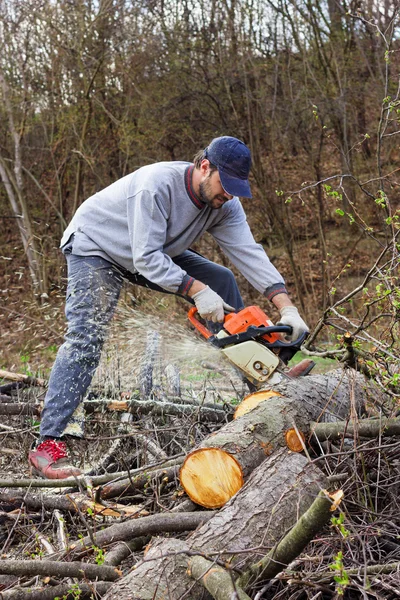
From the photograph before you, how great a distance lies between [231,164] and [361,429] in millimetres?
1736

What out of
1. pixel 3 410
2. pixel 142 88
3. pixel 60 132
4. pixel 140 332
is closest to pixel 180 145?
pixel 142 88

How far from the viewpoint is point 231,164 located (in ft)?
12.6

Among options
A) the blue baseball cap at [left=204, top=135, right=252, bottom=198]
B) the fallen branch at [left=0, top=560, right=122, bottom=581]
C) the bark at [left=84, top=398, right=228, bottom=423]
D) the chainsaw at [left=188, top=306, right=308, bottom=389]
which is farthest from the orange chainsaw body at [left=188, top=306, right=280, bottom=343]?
the fallen branch at [left=0, top=560, right=122, bottom=581]

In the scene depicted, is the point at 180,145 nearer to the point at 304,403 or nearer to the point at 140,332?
the point at 140,332

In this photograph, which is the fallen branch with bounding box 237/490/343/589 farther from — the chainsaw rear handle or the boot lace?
the boot lace

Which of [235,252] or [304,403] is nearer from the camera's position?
[304,403]

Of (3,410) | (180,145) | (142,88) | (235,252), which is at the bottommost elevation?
(3,410)

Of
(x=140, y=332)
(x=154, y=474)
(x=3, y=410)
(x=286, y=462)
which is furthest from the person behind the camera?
(x=140, y=332)

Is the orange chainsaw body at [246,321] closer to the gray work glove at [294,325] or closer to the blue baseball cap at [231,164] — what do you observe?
the gray work glove at [294,325]

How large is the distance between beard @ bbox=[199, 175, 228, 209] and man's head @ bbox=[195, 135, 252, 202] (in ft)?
0.39

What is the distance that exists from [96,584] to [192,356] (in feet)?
7.62

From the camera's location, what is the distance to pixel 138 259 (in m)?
3.78

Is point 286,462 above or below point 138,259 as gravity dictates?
below

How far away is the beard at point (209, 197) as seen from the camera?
3975mm
